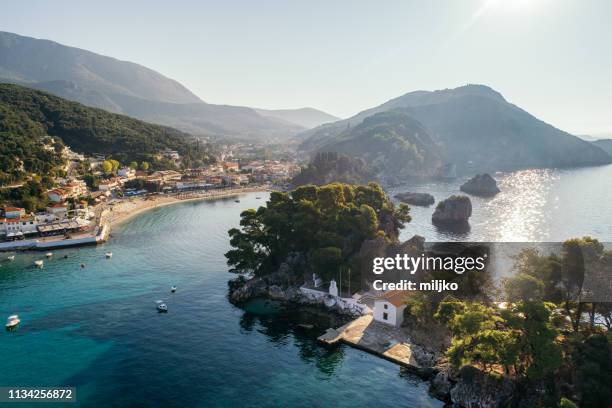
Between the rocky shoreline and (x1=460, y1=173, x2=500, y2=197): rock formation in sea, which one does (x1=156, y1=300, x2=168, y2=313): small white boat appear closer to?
the rocky shoreline

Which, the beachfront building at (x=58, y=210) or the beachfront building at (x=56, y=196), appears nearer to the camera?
the beachfront building at (x=58, y=210)

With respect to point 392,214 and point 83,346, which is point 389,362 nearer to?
point 83,346

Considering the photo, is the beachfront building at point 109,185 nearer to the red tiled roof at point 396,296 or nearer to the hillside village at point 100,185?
the hillside village at point 100,185

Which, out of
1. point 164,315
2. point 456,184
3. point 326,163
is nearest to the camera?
point 164,315

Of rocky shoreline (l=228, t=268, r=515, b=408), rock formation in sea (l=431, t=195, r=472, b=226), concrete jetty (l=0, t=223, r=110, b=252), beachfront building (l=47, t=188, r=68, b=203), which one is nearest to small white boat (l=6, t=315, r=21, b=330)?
rocky shoreline (l=228, t=268, r=515, b=408)

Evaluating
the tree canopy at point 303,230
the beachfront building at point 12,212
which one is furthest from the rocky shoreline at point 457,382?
the beachfront building at point 12,212

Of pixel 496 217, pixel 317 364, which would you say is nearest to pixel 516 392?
pixel 317 364
